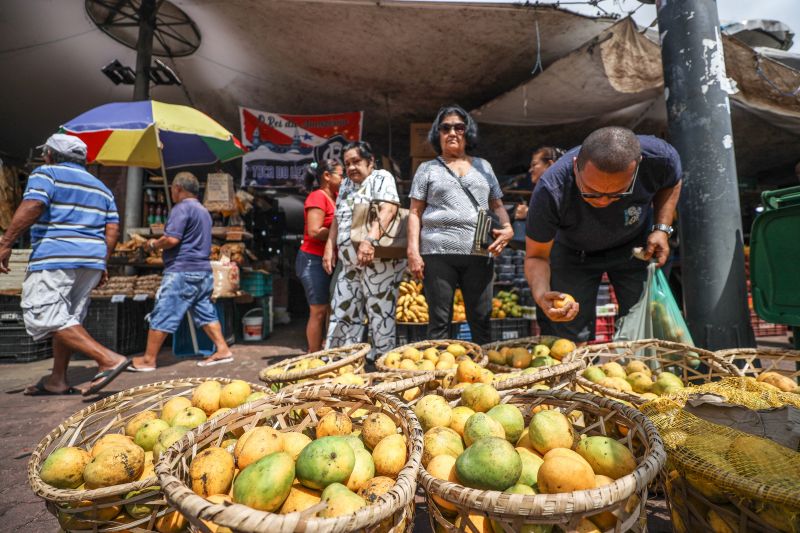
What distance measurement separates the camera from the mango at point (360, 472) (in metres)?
1.14

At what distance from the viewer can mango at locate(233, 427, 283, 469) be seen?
1.19 metres

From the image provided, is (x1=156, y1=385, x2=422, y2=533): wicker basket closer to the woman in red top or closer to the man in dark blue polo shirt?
the man in dark blue polo shirt

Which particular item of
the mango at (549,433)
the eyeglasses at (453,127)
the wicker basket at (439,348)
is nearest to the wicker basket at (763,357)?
the wicker basket at (439,348)

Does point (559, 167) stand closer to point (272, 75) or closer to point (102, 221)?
point (102, 221)

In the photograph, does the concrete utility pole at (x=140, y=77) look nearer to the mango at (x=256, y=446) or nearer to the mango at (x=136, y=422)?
the mango at (x=136, y=422)

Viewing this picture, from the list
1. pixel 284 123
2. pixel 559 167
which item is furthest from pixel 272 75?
pixel 559 167

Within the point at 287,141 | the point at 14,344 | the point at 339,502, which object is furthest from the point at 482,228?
the point at 14,344

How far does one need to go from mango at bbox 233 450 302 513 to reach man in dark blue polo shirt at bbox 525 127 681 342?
1656mm

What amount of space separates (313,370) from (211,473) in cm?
100

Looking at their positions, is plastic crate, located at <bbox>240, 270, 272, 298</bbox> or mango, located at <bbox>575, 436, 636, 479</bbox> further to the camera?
plastic crate, located at <bbox>240, 270, 272, 298</bbox>

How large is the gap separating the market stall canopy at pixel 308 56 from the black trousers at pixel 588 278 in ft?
13.4

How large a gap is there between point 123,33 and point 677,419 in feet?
32.6

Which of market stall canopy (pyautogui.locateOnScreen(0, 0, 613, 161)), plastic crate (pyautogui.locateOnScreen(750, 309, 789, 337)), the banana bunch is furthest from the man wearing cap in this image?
plastic crate (pyautogui.locateOnScreen(750, 309, 789, 337))

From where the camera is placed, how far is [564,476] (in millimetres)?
1038
